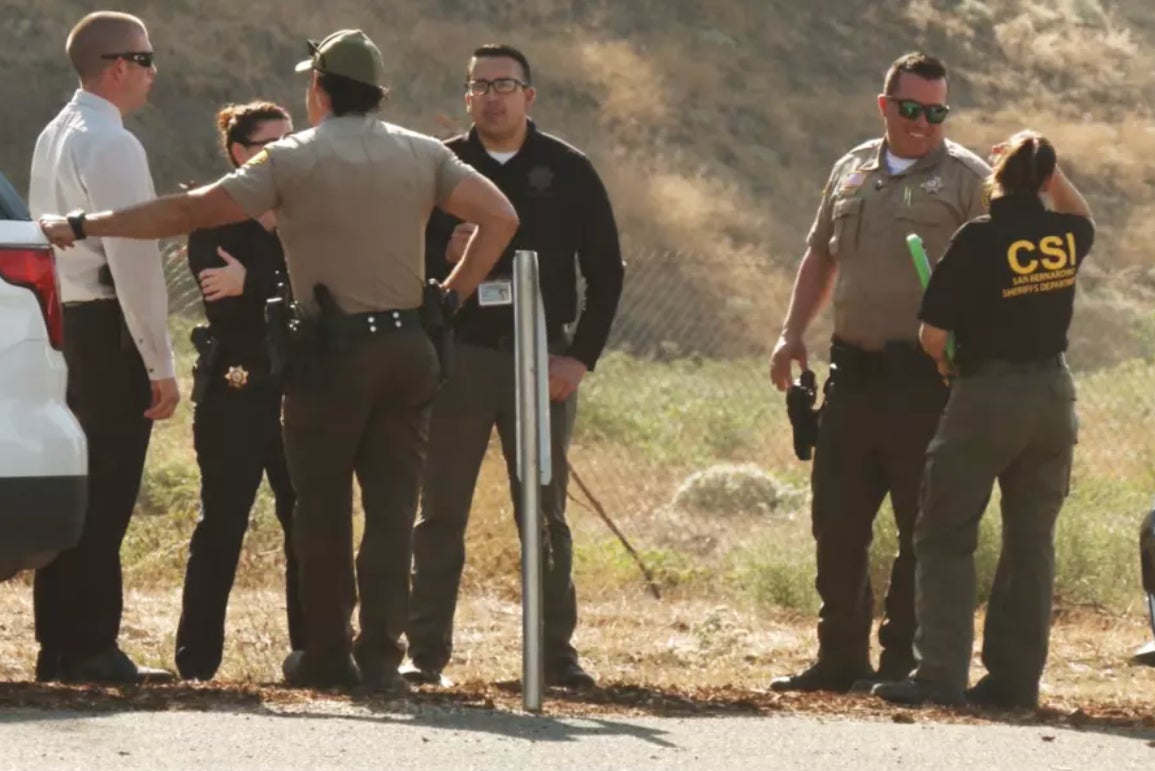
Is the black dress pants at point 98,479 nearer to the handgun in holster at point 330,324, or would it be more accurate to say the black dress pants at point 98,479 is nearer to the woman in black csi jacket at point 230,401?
the woman in black csi jacket at point 230,401

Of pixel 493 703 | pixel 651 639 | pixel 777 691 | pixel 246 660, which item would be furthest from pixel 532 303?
pixel 651 639

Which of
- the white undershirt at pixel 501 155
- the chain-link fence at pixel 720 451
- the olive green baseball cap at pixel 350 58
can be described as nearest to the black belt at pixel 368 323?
the olive green baseball cap at pixel 350 58

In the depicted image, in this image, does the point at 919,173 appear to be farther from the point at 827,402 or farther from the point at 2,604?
the point at 2,604

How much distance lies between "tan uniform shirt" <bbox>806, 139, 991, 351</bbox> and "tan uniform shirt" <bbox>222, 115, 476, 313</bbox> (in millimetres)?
1629

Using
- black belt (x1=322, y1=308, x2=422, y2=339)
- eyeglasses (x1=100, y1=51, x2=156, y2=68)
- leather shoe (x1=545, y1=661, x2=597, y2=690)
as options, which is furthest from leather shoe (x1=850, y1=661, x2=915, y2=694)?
eyeglasses (x1=100, y1=51, x2=156, y2=68)

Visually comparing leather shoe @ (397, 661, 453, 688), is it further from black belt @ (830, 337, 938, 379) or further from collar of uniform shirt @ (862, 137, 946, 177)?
collar of uniform shirt @ (862, 137, 946, 177)

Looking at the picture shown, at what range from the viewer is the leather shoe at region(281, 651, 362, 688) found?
24.1ft

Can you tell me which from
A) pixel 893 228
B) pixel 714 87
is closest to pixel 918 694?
pixel 893 228

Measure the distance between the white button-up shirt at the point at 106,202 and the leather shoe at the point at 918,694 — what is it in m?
2.24

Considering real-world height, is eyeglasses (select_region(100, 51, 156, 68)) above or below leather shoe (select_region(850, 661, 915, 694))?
above

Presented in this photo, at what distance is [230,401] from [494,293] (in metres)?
0.86

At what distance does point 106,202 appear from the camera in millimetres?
7523

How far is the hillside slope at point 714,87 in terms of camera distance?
37.0 meters

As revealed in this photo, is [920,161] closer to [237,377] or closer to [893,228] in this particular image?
[893,228]
